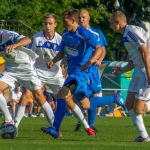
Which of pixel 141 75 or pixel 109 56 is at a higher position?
pixel 141 75

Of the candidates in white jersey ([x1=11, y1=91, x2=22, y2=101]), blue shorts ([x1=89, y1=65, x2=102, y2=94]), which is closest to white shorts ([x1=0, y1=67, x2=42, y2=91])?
blue shorts ([x1=89, y1=65, x2=102, y2=94])

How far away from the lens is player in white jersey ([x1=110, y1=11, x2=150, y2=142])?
13000 millimetres

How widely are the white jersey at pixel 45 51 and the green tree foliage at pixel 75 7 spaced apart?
21.3 m

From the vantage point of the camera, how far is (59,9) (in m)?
41.6

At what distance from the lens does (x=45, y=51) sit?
53.3 ft

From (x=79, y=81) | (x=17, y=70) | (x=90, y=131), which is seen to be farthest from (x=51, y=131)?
(x=17, y=70)

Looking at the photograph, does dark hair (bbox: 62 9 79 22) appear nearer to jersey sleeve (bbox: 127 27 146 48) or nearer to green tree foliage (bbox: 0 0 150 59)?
jersey sleeve (bbox: 127 27 146 48)

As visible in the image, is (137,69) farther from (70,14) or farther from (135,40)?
(70,14)

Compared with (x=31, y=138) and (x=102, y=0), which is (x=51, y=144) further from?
(x=102, y=0)

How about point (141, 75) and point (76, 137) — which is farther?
point (76, 137)

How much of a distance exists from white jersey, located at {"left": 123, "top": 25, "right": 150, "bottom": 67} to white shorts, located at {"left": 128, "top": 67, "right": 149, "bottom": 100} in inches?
4.7

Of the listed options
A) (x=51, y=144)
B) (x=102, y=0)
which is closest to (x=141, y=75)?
(x=51, y=144)

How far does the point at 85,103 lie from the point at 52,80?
1.02 m

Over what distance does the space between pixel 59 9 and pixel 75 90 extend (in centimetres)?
2754
